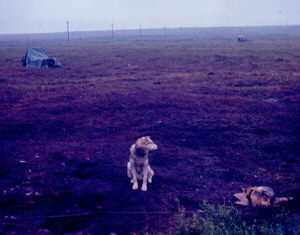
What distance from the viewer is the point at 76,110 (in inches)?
407

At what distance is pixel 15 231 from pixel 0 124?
5671mm

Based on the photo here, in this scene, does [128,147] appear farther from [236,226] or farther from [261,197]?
[236,226]

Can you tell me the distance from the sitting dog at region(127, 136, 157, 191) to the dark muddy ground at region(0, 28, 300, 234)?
0.68 feet

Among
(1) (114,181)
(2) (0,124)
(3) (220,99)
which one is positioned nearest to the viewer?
(1) (114,181)

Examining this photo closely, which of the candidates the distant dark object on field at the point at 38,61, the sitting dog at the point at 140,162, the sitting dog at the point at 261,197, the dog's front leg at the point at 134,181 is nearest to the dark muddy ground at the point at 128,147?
the dog's front leg at the point at 134,181

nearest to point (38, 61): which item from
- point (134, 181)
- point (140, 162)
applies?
point (134, 181)

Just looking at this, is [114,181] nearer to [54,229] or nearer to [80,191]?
[80,191]

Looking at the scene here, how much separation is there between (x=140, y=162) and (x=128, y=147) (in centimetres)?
210

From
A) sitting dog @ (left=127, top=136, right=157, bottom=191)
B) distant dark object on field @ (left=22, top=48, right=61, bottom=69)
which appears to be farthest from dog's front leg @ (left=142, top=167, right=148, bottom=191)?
distant dark object on field @ (left=22, top=48, right=61, bottom=69)

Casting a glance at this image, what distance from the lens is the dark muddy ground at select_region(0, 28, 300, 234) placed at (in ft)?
14.8

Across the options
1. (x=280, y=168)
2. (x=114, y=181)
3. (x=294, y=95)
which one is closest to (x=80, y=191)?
(x=114, y=181)

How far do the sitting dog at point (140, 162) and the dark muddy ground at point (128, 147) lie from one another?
0.21 meters

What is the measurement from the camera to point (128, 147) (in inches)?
277

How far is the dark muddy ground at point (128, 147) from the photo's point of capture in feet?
14.8
